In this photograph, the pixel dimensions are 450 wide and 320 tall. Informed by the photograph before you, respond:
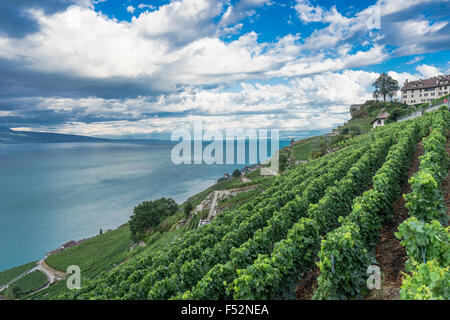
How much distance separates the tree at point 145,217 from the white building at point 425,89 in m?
90.2

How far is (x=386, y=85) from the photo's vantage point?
308 feet

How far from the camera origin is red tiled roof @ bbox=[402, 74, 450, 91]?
3125 inches

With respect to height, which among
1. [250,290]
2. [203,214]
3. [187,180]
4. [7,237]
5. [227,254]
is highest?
[250,290]

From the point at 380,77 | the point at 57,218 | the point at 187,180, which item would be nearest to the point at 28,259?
the point at 57,218

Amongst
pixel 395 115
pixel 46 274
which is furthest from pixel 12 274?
pixel 395 115

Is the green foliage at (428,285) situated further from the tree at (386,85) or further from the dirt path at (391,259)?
the tree at (386,85)

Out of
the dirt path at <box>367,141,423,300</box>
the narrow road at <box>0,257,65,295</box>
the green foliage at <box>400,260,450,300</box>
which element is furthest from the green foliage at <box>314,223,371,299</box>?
the narrow road at <box>0,257,65,295</box>

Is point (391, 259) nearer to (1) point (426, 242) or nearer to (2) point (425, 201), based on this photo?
(2) point (425, 201)

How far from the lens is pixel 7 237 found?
110562mm

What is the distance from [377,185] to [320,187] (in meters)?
6.23

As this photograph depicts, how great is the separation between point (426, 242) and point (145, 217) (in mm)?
57886

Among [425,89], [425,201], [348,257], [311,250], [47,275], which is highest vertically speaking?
[425,89]

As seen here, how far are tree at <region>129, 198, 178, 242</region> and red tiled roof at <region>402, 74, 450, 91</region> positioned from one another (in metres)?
91.4
